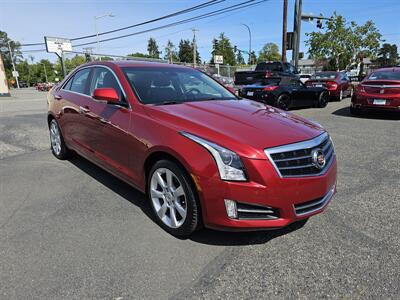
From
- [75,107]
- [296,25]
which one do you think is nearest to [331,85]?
[296,25]

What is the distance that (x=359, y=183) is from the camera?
14.6ft

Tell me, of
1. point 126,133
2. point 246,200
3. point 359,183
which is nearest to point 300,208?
point 246,200

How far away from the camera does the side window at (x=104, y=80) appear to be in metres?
3.84

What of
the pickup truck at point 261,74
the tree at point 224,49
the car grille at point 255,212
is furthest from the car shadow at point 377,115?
the tree at point 224,49

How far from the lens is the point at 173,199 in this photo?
3.05 m

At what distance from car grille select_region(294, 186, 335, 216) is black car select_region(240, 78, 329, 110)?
28.3ft

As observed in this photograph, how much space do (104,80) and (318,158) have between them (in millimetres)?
2755

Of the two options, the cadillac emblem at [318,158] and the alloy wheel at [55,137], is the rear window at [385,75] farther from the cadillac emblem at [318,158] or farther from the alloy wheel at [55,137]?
the alloy wheel at [55,137]

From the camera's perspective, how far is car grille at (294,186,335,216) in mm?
2736

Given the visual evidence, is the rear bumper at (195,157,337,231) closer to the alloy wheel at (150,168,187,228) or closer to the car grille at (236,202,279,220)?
the car grille at (236,202,279,220)

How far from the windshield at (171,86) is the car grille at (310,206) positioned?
5.68ft

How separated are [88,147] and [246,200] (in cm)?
261

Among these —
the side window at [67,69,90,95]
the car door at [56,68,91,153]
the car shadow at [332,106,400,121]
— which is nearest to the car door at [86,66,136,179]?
the car door at [56,68,91,153]

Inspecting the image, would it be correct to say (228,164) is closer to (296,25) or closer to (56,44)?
(296,25)
